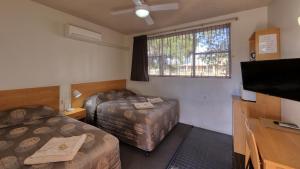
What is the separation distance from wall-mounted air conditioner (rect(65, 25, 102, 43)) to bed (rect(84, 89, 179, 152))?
1.31 m

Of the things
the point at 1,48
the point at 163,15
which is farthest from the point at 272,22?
the point at 1,48

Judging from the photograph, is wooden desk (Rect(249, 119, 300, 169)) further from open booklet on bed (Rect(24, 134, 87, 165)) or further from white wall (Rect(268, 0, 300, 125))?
open booklet on bed (Rect(24, 134, 87, 165))

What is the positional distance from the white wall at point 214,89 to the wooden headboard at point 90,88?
1.04 m

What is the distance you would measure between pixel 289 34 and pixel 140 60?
2.97 meters

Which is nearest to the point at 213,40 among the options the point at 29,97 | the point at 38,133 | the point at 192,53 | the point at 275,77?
the point at 192,53

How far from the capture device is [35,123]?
1.91 m

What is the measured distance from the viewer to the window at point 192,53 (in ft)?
9.48

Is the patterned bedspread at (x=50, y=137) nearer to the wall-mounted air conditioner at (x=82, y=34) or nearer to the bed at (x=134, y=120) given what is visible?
the bed at (x=134, y=120)

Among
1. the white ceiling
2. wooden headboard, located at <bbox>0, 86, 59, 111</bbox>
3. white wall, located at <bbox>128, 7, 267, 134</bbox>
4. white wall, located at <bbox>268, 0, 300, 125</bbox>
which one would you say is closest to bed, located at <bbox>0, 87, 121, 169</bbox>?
wooden headboard, located at <bbox>0, 86, 59, 111</bbox>

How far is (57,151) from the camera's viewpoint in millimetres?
1216

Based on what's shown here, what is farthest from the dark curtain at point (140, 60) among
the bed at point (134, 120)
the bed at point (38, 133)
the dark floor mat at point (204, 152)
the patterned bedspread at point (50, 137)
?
the patterned bedspread at point (50, 137)

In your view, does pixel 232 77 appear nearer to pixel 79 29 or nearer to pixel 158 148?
pixel 158 148

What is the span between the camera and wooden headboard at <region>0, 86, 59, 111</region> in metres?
2.07

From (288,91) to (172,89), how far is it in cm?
236
